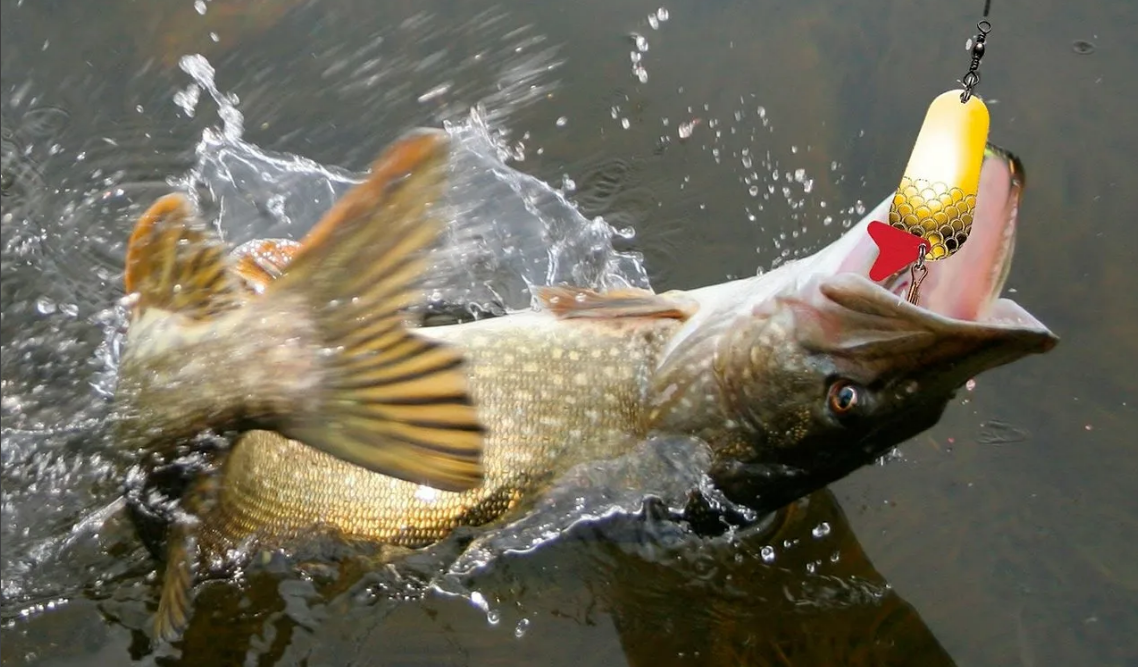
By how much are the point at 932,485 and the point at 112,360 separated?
104 inches

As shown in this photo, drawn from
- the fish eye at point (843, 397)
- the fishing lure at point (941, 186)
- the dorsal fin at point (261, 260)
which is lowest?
the fish eye at point (843, 397)

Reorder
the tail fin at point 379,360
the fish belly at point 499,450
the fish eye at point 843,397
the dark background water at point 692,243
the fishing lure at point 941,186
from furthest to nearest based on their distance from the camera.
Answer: the dark background water at point 692,243 < the fish belly at point 499,450 < the fish eye at point 843,397 < the fishing lure at point 941,186 < the tail fin at point 379,360

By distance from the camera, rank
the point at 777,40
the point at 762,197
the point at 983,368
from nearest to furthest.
→ the point at 983,368 → the point at 762,197 → the point at 777,40

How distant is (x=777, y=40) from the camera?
4.10 m

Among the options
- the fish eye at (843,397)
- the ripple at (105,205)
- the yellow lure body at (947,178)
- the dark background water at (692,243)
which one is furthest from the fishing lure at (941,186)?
the ripple at (105,205)

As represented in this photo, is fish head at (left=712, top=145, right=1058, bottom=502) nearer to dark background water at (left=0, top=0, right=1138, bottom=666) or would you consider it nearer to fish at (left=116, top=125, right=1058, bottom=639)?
fish at (left=116, top=125, right=1058, bottom=639)

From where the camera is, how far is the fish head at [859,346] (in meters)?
2.37

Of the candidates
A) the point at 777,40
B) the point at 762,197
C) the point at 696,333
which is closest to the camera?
the point at 696,333

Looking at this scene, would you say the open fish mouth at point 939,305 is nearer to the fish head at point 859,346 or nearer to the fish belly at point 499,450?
the fish head at point 859,346

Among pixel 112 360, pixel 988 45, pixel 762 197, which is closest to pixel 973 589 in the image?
pixel 762 197

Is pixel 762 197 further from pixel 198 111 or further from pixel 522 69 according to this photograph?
pixel 198 111

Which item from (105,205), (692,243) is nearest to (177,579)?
(105,205)

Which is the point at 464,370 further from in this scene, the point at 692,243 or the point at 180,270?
the point at 692,243

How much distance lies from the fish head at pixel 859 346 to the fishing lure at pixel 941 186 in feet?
0.33
